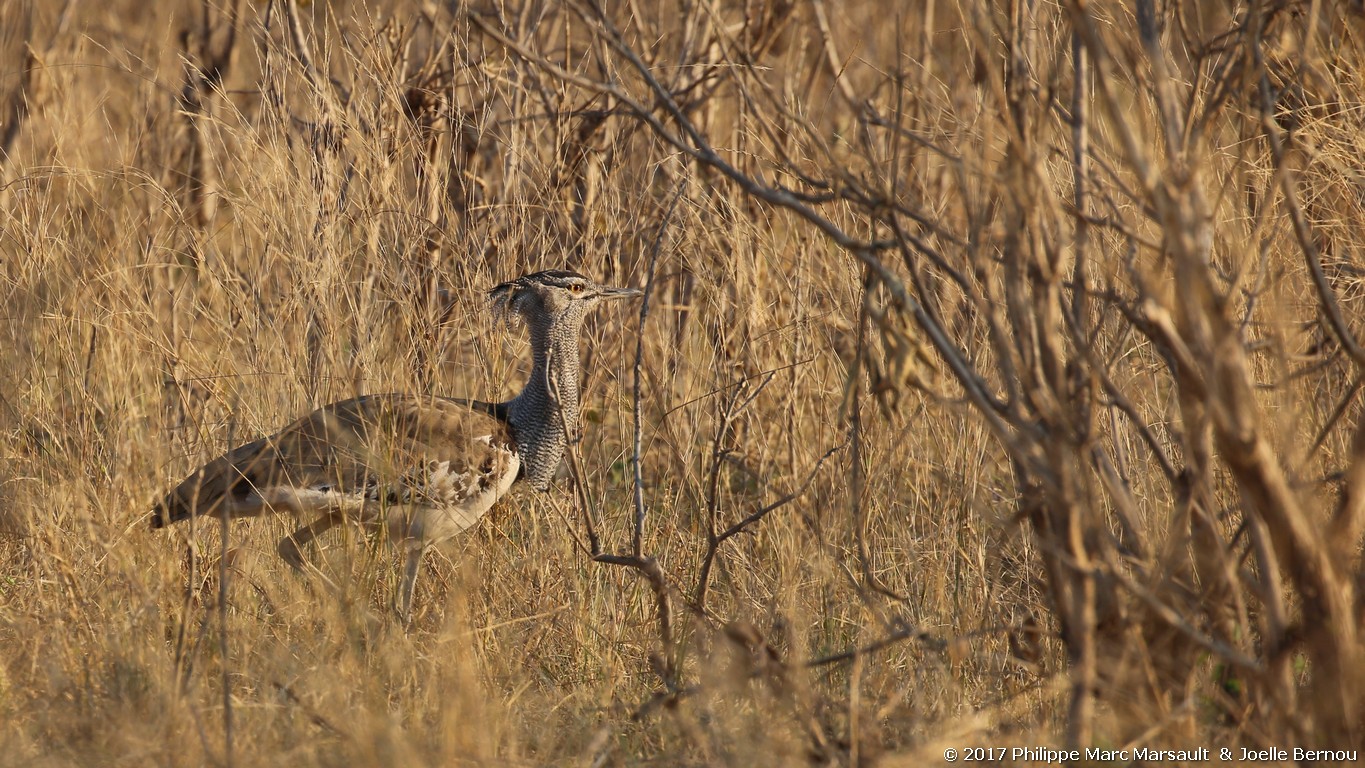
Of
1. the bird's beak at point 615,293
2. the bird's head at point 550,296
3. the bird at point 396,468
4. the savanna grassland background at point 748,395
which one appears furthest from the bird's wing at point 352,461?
the bird's beak at point 615,293

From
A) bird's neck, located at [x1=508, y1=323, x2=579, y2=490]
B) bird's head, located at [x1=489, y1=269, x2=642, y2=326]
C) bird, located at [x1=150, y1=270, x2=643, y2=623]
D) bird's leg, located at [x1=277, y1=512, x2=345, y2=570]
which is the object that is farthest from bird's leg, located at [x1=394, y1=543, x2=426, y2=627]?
bird's head, located at [x1=489, y1=269, x2=642, y2=326]

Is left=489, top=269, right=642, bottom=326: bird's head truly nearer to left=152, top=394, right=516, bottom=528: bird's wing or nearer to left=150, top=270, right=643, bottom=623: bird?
left=150, top=270, right=643, bottom=623: bird

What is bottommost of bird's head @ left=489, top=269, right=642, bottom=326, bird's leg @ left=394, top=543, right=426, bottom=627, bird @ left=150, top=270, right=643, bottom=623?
bird's leg @ left=394, top=543, right=426, bottom=627

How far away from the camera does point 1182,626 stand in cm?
208

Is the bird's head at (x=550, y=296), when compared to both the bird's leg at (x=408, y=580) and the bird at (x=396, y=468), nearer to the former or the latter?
the bird at (x=396, y=468)

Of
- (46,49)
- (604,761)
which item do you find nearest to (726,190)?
(604,761)

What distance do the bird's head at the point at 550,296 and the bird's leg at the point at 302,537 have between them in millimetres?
835

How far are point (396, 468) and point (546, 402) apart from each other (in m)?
0.67

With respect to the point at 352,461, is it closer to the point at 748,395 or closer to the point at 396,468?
the point at 396,468

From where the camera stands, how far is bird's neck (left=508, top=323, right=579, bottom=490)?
4.36m

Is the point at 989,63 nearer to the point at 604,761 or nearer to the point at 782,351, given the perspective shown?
the point at 604,761

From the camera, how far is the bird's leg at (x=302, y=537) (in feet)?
13.5

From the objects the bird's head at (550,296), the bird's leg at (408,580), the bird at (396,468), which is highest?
the bird's head at (550,296)

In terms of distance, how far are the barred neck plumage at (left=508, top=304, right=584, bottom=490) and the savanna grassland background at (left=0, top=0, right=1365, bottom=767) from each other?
0.12m
